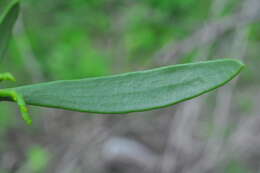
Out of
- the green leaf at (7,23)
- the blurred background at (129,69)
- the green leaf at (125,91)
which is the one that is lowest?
the blurred background at (129,69)

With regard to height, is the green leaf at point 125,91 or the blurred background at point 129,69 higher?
the green leaf at point 125,91

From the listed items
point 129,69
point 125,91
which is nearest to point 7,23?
point 125,91

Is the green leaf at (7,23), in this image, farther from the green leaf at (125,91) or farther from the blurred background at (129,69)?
the blurred background at (129,69)

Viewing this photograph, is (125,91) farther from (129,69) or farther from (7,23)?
(129,69)

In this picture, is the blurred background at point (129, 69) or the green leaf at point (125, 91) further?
the blurred background at point (129, 69)

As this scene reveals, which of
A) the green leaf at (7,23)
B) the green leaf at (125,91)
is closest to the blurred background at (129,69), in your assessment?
the green leaf at (7,23)
